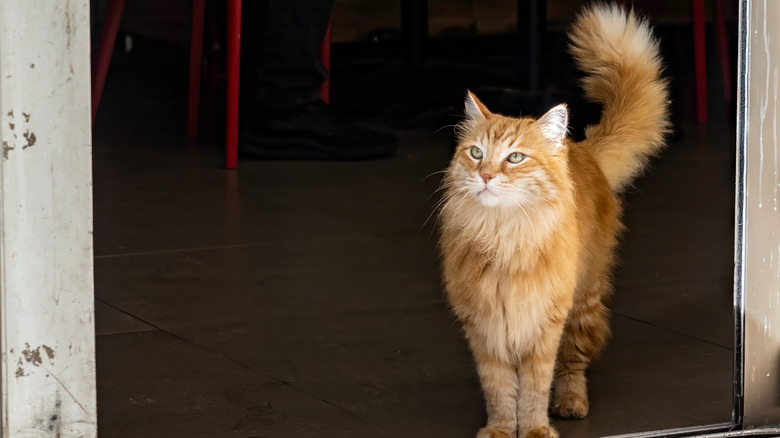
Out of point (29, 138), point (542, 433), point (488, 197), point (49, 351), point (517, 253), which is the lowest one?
point (542, 433)

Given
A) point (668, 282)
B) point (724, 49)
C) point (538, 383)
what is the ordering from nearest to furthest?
point (538, 383)
point (668, 282)
point (724, 49)

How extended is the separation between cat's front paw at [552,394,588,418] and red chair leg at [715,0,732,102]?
416 centimetres

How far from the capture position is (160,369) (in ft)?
8.43

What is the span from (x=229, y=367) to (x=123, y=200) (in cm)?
A: 193

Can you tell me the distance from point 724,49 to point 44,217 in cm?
496

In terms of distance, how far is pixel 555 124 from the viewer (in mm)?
2168

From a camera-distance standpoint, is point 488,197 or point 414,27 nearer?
point 488,197

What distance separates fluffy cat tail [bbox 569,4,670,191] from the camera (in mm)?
2596

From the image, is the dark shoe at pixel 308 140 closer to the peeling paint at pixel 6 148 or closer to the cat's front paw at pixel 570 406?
the cat's front paw at pixel 570 406

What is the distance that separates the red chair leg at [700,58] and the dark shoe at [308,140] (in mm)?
1883

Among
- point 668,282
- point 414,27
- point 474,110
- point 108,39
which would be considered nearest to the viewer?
point 474,110

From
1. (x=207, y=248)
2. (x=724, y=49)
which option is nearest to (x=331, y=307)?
(x=207, y=248)

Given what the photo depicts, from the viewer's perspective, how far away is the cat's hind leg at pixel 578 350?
2375mm

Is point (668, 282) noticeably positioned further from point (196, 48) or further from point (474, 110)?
point (196, 48)
